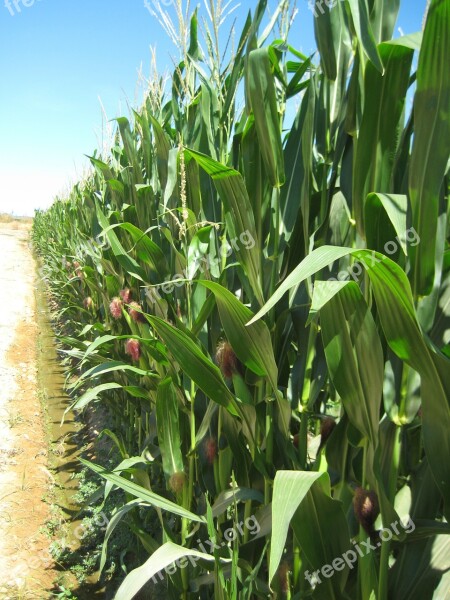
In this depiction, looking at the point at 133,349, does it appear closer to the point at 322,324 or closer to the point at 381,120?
the point at 322,324

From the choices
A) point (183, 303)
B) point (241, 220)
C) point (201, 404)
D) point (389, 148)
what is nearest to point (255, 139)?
point (241, 220)

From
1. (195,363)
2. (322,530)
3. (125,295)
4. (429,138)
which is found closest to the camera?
(429,138)

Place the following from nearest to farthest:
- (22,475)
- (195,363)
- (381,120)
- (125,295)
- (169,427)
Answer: (381,120) → (195,363) → (169,427) → (125,295) → (22,475)

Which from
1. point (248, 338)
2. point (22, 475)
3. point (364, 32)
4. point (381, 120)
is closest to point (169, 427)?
point (248, 338)

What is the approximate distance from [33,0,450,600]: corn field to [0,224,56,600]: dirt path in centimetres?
75

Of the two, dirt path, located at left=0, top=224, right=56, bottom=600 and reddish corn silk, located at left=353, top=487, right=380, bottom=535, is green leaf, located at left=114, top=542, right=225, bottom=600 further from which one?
dirt path, located at left=0, top=224, right=56, bottom=600

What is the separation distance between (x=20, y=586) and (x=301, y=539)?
1433 millimetres

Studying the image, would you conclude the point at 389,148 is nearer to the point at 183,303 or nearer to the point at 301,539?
the point at 301,539

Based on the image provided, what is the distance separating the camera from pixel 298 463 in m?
1.11

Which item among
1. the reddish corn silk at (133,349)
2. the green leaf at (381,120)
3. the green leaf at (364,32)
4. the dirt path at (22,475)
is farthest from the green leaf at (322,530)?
the dirt path at (22,475)

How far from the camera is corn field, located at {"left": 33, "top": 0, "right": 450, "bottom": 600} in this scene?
0.77m

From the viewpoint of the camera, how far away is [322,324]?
2.84 feet

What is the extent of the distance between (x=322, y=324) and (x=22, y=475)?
239 centimetres

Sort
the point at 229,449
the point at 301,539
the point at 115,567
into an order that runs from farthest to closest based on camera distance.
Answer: the point at 115,567 → the point at 229,449 → the point at 301,539
